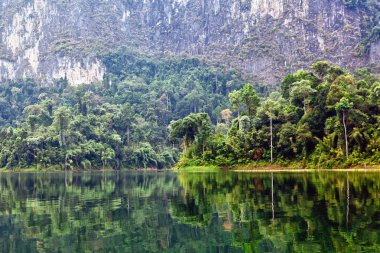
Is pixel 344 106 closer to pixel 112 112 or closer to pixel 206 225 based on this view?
pixel 206 225

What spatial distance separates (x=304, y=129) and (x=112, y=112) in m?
73.6

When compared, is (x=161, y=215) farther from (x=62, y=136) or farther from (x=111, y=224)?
(x=62, y=136)

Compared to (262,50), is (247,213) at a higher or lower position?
lower

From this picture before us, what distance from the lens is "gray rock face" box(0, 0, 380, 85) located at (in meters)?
162

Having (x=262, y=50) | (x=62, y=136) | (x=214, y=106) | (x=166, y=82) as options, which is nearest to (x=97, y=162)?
(x=62, y=136)

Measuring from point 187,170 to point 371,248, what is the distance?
204ft

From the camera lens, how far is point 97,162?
351 feet

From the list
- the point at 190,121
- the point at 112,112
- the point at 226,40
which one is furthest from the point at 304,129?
the point at 226,40

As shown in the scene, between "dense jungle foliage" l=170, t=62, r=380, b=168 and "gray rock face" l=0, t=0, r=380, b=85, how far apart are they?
263 ft

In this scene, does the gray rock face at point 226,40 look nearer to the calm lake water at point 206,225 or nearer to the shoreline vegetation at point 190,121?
the shoreline vegetation at point 190,121

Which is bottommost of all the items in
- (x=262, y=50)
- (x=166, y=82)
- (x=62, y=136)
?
(x=62, y=136)

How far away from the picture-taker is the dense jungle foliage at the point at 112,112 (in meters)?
102

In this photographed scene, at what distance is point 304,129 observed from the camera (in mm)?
61188

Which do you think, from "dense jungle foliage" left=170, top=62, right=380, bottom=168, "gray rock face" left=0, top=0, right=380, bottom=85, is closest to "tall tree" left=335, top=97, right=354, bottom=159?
"dense jungle foliage" left=170, top=62, right=380, bottom=168
